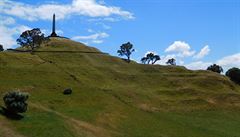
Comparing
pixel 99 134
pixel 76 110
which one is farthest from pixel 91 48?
pixel 99 134

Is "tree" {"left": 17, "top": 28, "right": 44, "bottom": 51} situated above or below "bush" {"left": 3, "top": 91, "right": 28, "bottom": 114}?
above

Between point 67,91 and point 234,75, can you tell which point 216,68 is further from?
point 67,91

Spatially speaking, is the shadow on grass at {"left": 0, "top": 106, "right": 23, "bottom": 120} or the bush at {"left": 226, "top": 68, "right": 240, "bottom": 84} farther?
the bush at {"left": 226, "top": 68, "right": 240, "bottom": 84}

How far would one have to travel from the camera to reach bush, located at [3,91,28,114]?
4872cm

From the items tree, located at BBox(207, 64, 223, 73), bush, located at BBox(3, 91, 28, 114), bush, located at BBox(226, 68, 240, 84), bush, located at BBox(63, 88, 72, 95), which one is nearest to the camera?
bush, located at BBox(3, 91, 28, 114)

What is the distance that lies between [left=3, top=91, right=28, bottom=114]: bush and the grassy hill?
125cm

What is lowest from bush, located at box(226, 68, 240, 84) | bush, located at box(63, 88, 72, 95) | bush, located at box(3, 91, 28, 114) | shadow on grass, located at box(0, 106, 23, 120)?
shadow on grass, located at box(0, 106, 23, 120)

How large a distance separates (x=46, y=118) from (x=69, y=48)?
82769 mm

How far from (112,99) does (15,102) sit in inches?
1152

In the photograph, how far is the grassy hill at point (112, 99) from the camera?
52.8m

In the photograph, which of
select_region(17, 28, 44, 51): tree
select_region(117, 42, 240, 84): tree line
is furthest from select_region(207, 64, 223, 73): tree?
select_region(17, 28, 44, 51): tree

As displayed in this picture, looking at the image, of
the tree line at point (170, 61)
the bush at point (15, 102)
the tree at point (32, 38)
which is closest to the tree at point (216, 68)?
the tree line at point (170, 61)

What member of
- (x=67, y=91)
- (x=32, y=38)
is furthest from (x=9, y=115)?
(x=32, y=38)

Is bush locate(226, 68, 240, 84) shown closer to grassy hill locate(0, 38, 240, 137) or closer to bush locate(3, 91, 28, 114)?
grassy hill locate(0, 38, 240, 137)
